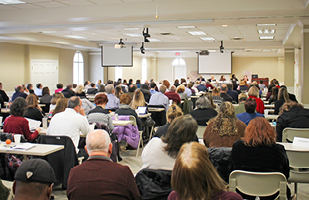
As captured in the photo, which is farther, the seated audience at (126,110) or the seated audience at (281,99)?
the seated audience at (281,99)

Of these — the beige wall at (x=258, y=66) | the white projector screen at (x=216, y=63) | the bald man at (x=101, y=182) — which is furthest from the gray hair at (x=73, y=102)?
the beige wall at (x=258, y=66)

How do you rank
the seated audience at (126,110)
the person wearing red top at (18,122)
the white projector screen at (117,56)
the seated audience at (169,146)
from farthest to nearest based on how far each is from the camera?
the white projector screen at (117,56) → the seated audience at (126,110) → the person wearing red top at (18,122) → the seated audience at (169,146)

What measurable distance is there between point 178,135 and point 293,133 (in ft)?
7.87

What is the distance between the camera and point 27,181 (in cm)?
166

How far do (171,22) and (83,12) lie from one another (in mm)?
2351

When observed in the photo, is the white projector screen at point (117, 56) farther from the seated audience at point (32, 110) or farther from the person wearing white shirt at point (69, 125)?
the person wearing white shirt at point (69, 125)

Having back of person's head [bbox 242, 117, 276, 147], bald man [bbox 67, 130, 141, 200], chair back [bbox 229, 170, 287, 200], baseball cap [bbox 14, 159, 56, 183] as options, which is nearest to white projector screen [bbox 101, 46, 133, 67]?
back of person's head [bbox 242, 117, 276, 147]

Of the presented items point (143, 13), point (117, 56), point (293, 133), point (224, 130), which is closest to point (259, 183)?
point (224, 130)

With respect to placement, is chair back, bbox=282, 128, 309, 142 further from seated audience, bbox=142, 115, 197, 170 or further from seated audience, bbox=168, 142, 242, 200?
seated audience, bbox=168, 142, 242, 200

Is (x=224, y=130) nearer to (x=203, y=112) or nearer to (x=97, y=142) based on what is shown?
(x=203, y=112)

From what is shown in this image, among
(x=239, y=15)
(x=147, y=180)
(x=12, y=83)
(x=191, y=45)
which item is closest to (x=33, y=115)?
(x=147, y=180)

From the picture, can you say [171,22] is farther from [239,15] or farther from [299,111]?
[299,111]

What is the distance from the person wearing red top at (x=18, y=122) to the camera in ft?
13.8

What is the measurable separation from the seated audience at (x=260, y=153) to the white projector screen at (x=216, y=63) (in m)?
17.4
